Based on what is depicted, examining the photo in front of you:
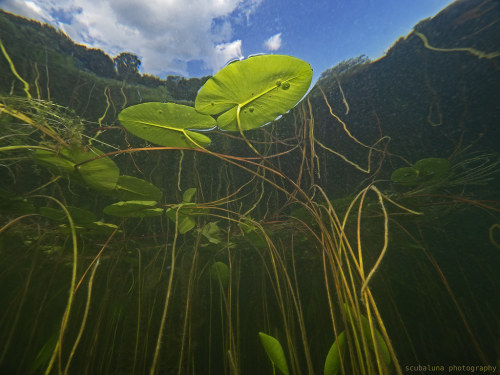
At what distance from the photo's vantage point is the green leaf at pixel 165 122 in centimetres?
81

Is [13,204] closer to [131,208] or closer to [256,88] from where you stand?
[131,208]

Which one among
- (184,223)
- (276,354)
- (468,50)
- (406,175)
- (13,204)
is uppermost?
(468,50)

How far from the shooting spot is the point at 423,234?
5.32 feet

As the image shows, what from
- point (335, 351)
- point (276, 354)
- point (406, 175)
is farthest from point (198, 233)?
point (406, 175)

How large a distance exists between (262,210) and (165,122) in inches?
56.2

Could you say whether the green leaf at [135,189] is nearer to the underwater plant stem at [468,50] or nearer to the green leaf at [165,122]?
the green leaf at [165,122]

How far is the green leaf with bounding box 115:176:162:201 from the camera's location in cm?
105

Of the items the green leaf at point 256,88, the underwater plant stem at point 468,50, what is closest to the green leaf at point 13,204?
the green leaf at point 256,88

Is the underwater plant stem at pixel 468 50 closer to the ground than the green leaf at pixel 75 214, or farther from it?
→ farther from it

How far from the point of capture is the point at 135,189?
1123mm

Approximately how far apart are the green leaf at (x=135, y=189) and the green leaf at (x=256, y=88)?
60 centimetres

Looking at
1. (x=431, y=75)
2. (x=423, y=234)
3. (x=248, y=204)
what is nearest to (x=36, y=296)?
(x=248, y=204)

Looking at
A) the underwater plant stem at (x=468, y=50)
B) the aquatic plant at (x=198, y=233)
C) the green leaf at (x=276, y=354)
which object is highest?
the underwater plant stem at (x=468, y=50)

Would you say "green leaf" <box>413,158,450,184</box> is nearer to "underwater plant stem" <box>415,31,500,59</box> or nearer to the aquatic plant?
the aquatic plant
